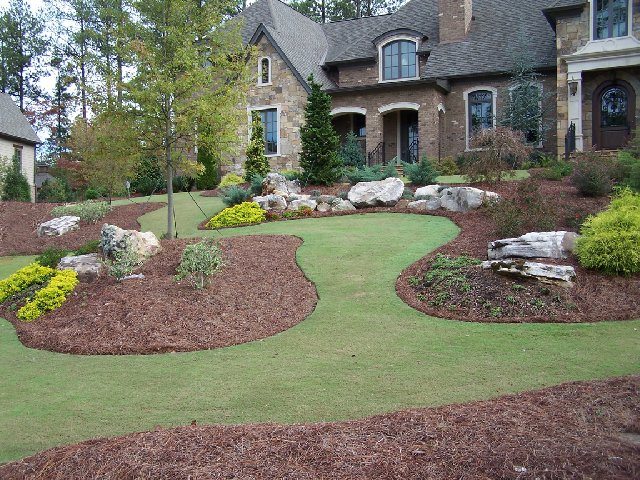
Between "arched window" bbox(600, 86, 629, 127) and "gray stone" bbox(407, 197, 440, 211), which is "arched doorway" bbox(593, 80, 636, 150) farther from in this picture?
"gray stone" bbox(407, 197, 440, 211)

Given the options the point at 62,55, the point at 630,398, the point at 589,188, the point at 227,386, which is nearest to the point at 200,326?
the point at 227,386

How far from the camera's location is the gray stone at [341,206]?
1499 centimetres

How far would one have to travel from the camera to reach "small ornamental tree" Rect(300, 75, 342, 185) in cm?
1780

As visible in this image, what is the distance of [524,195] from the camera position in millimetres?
11414

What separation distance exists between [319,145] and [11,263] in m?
9.04

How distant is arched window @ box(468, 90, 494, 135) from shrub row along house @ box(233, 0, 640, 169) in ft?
0.14

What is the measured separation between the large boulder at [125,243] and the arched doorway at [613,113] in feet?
57.1

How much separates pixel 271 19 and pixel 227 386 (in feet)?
81.0

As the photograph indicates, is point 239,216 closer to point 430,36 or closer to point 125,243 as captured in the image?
point 125,243

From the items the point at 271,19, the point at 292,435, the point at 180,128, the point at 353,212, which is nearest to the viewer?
the point at 292,435

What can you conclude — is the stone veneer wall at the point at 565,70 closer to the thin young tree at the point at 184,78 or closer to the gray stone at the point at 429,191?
the gray stone at the point at 429,191

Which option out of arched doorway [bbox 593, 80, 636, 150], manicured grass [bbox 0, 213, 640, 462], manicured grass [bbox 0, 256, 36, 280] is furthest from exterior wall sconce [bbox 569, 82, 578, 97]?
manicured grass [bbox 0, 256, 36, 280]

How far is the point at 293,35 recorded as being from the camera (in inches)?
1080

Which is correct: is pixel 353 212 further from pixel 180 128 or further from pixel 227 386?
pixel 227 386
